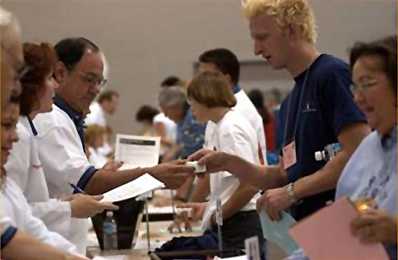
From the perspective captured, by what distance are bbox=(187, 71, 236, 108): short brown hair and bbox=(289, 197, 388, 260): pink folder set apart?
179 centimetres

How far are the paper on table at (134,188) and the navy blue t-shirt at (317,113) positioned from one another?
553 millimetres

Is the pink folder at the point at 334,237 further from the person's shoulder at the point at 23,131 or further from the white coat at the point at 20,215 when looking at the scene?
the person's shoulder at the point at 23,131

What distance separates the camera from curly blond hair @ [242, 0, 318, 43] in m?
2.38

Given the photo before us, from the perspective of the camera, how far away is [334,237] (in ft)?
5.16

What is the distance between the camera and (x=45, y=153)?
8.52ft

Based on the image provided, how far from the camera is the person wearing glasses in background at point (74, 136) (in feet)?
8.61

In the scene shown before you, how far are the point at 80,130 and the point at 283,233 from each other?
102 centimetres

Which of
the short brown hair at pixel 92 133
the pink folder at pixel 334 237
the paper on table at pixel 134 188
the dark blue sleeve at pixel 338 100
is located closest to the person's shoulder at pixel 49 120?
the paper on table at pixel 134 188

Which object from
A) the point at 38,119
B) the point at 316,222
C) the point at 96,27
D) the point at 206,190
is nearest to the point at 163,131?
the point at 96,27

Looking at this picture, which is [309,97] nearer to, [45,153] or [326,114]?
[326,114]

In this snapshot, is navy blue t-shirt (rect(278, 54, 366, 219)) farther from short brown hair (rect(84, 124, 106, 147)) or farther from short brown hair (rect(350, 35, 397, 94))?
short brown hair (rect(84, 124, 106, 147))

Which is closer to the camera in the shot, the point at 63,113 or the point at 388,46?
the point at 388,46

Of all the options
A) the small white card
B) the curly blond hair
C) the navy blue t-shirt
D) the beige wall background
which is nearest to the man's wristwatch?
the navy blue t-shirt

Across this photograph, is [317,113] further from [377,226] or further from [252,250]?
[377,226]
